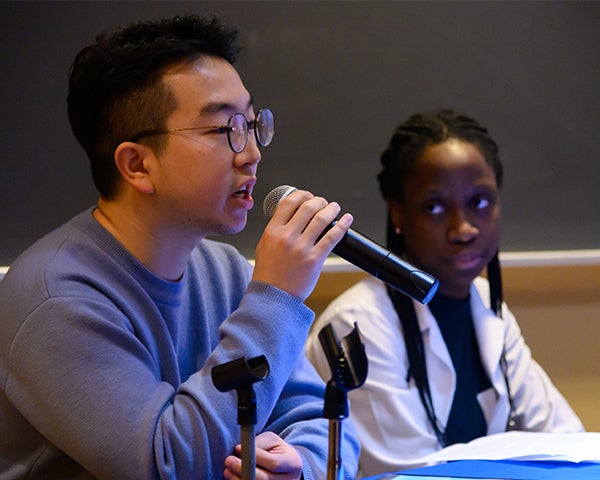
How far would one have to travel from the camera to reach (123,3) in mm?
2479

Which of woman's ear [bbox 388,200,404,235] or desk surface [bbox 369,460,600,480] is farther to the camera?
woman's ear [bbox 388,200,404,235]

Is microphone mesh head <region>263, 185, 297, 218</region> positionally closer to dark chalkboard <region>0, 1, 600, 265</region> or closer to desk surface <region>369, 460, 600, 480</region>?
desk surface <region>369, 460, 600, 480</region>

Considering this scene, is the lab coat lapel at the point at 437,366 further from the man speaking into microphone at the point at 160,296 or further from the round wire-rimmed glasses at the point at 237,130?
the round wire-rimmed glasses at the point at 237,130

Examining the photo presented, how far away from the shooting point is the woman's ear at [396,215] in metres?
2.47

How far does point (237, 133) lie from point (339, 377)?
64 cm

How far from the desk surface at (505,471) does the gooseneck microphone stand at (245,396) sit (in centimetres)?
34

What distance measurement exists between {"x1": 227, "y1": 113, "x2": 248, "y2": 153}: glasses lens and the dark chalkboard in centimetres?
103

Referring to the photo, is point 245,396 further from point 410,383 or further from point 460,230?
point 460,230

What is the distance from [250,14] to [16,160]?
776 mm

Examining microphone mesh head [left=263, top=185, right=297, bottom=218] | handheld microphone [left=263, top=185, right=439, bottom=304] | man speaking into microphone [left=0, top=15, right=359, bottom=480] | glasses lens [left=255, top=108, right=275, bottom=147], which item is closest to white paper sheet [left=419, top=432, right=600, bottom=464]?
man speaking into microphone [left=0, top=15, right=359, bottom=480]

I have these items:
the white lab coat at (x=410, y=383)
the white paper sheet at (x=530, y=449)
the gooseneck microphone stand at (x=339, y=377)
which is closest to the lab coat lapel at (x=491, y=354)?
the white lab coat at (x=410, y=383)

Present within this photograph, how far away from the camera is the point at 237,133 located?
1.54 metres

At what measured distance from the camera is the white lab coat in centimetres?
219

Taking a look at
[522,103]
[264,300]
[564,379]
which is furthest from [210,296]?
[564,379]
